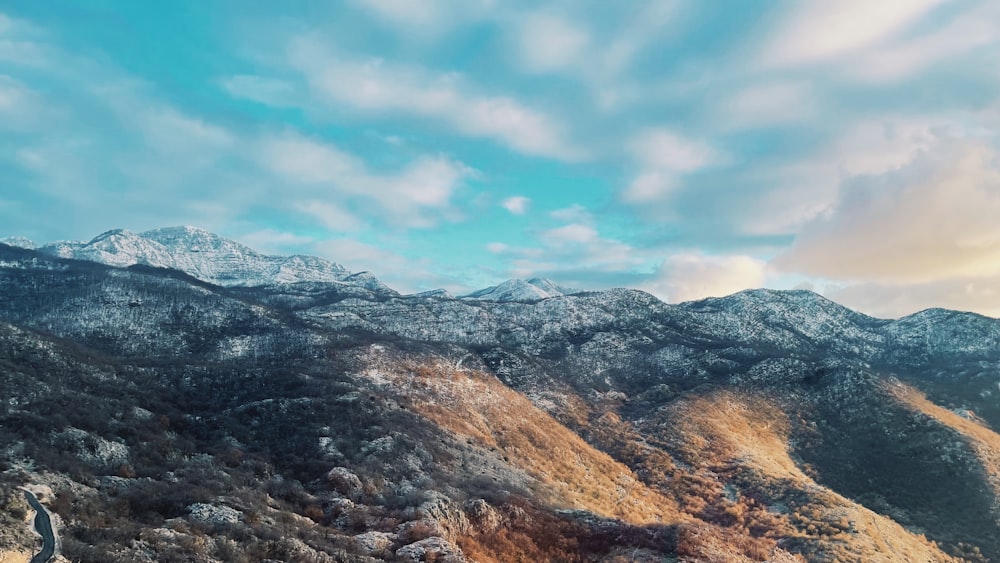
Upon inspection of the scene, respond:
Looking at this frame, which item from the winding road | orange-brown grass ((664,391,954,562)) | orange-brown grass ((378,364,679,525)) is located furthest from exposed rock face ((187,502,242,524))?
orange-brown grass ((378,364,679,525))

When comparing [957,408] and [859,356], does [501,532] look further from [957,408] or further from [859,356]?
[859,356]

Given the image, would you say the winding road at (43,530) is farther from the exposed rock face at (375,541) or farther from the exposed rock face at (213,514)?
the exposed rock face at (375,541)

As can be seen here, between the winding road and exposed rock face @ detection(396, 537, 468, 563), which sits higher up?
the winding road

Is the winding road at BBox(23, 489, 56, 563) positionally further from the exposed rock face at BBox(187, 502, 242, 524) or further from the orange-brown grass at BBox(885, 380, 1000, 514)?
Answer: the orange-brown grass at BBox(885, 380, 1000, 514)

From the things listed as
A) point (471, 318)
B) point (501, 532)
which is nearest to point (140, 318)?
point (471, 318)

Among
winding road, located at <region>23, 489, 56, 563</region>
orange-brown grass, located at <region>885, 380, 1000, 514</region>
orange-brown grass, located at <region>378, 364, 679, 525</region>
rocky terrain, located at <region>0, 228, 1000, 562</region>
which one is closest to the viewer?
winding road, located at <region>23, 489, 56, 563</region>

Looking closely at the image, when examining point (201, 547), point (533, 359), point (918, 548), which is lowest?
point (918, 548)
